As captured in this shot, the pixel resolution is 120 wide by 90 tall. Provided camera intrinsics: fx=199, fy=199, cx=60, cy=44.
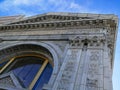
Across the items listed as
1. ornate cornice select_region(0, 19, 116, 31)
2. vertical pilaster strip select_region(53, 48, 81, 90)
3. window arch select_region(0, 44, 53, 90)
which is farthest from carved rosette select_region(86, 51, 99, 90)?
ornate cornice select_region(0, 19, 116, 31)

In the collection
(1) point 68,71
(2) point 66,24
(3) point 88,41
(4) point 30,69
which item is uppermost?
A: (2) point 66,24

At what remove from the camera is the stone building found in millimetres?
8945

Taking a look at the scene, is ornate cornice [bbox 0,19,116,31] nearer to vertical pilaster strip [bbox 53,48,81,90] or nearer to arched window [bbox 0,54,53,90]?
arched window [bbox 0,54,53,90]

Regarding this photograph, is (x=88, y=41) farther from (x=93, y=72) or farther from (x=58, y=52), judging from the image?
(x=93, y=72)

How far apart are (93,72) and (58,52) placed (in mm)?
2907

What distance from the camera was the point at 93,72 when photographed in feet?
29.6

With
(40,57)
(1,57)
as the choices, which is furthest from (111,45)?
(1,57)

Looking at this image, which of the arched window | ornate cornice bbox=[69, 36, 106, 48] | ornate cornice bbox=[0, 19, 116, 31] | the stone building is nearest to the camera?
the stone building

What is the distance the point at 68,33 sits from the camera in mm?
12805

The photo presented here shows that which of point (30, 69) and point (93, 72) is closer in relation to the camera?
point (93, 72)

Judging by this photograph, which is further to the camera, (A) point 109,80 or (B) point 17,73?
(B) point 17,73

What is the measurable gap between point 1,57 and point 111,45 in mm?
7299

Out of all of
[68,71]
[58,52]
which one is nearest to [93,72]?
[68,71]

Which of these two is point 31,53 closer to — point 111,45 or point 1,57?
point 1,57
